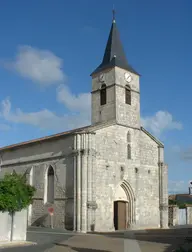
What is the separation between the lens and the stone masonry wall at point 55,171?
1138 inches

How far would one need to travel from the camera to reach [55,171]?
30.4m

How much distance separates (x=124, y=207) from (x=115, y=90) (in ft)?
32.6

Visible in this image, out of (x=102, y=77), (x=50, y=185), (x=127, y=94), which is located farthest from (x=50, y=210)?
(x=102, y=77)

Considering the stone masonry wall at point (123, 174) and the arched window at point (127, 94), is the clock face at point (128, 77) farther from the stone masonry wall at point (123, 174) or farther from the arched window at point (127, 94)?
the stone masonry wall at point (123, 174)

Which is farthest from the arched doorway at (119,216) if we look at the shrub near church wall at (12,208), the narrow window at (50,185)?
the shrub near church wall at (12,208)

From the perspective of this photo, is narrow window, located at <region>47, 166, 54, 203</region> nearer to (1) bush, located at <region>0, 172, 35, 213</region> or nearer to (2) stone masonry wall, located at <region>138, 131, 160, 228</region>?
(2) stone masonry wall, located at <region>138, 131, 160, 228</region>

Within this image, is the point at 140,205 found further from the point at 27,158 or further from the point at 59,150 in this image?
the point at 27,158

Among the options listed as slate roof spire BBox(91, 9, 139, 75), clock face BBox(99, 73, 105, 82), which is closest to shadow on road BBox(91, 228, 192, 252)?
clock face BBox(99, 73, 105, 82)

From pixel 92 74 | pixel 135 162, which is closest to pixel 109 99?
pixel 92 74

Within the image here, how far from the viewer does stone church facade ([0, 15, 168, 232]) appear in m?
28.2

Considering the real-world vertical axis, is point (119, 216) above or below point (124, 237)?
above

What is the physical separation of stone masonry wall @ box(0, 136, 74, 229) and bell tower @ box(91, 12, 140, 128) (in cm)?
460

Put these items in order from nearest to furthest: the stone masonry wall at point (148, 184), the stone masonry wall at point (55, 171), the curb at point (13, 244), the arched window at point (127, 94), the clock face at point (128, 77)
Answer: the curb at point (13, 244)
the stone masonry wall at point (55, 171)
the stone masonry wall at point (148, 184)
the arched window at point (127, 94)
the clock face at point (128, 77)

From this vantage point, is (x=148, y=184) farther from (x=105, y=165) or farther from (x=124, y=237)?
(x=124, y=237)
